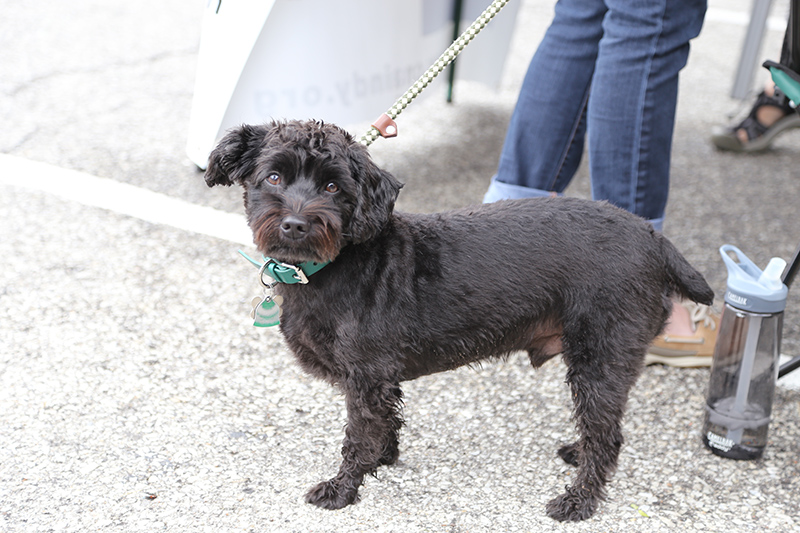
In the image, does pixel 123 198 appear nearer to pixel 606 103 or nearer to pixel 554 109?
pixel 554 109

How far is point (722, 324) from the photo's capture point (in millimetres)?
2535

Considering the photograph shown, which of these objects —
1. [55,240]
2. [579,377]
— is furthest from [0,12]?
[579,377]

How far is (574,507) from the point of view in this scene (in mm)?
2229

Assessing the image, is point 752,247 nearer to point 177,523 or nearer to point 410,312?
point 410,312

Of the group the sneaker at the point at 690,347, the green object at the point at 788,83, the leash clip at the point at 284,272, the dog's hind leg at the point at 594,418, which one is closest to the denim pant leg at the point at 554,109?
the green object at the point at 788,83

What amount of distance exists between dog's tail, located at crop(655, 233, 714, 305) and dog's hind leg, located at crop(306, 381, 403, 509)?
0.87 meters

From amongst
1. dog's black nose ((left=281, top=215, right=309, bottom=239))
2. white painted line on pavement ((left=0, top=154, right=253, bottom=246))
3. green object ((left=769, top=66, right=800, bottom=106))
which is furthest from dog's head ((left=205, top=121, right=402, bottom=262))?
white painted line on pavement ((left=0, top=154, right=253, bottom=246))

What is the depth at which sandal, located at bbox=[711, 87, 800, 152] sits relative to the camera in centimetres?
505

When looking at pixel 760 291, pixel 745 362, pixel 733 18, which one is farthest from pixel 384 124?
pixel 733 18

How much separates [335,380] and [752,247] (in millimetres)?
2779

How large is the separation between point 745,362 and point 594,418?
647 millimetres

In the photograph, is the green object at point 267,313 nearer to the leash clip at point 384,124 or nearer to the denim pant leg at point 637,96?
the leash clip at point 384,124

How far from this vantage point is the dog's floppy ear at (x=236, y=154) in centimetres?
200

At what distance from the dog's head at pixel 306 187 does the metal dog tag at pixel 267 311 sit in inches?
12.2
